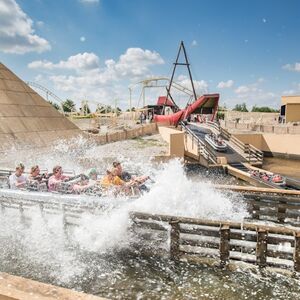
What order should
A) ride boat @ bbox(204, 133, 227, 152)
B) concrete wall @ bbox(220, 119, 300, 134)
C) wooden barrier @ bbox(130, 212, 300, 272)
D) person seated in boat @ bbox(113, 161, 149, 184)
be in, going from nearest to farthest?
1. wooden barrier @ bbox(130, 212, 300, 272)
2. person seated in boat @ bbox(113, 161, 149, 184)
3. ride boat @ bbox(204, 133, 227, 152)
4. concrete wall @ bbox(220, 119, 300, 134)

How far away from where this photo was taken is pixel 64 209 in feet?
31.1

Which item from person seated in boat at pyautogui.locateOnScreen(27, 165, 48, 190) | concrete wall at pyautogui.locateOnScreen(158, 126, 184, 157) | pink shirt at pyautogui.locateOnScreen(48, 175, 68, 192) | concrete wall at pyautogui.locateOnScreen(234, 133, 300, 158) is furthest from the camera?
concrete wall at pyautogui.locateOnScreen(234, 133, 300, 158)

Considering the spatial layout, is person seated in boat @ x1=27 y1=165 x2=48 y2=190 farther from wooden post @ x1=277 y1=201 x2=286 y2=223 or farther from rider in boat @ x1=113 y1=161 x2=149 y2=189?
wooden post @ x1=277 y1=201 x2=286 y2=223

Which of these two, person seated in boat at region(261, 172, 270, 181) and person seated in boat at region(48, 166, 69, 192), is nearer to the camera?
person seated in boat at region(48, 166, 69, 192)

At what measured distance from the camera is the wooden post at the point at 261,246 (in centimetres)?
768

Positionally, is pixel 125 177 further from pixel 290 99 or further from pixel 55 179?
pixel 290 99

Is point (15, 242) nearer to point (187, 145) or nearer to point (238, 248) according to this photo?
point (238, 248)

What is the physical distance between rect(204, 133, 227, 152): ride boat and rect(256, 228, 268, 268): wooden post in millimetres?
20926

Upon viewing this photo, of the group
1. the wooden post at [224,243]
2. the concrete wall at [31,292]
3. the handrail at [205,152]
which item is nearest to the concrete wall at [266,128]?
the handrail at [205,152]

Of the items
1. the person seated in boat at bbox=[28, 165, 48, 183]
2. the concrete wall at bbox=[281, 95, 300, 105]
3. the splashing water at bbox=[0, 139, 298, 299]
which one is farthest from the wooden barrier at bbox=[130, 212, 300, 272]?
the concrete wall at bbox=[281, 95, 300, 105]

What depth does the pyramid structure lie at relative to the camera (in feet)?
83.9

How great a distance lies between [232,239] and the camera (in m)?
8.23

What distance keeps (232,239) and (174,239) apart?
1468mm

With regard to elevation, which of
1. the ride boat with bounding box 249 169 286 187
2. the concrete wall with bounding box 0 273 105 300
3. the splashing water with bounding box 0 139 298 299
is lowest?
the ride boat with bounding box 249 169 286 187
